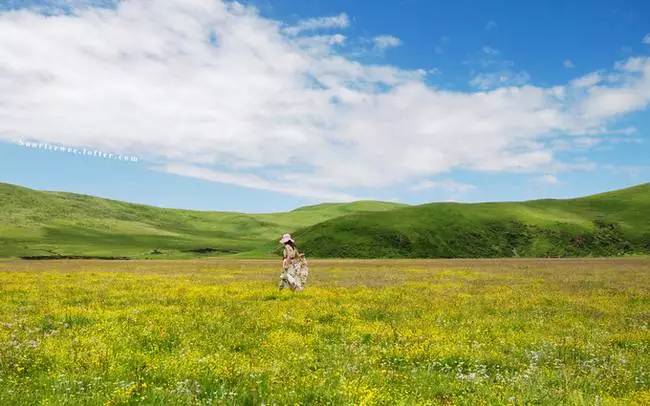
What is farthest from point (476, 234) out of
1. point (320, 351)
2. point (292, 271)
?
point (320, 351)

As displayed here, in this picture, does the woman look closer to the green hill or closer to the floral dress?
the floral dress

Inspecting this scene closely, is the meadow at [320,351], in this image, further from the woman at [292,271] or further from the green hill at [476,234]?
the green hill at [476,234]

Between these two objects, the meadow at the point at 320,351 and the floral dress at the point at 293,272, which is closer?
the meadow at the point at 320,351

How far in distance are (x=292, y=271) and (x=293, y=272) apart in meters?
0.09

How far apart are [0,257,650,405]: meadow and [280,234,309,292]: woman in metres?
5.24

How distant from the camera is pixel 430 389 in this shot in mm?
10016

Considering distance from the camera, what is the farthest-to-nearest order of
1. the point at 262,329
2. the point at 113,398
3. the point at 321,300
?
1. the point at 321,300
2. the point at 262,329
3. the point at 113,398

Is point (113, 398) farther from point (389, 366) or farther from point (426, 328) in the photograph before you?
point (426, 328)

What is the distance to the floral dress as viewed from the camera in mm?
29766

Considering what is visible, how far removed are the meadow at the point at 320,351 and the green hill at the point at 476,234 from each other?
13139 cm

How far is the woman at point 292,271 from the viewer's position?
29.8m

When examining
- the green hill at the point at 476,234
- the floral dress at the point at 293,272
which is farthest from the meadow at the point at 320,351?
the green hill at the point at 476,234

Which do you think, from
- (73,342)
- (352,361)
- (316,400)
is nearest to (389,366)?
(352,361)

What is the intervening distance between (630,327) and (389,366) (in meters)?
10.7
